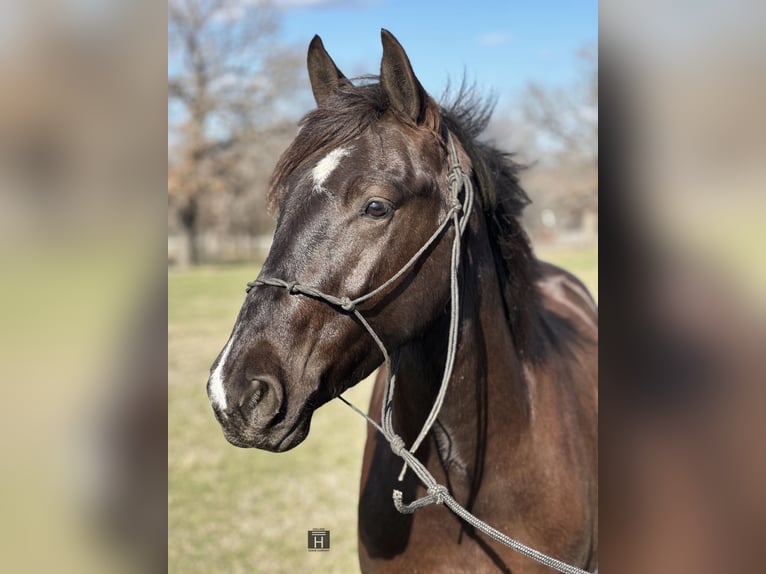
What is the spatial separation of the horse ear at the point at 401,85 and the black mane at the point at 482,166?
4cm

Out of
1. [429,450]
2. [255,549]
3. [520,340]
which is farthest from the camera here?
[255,549]

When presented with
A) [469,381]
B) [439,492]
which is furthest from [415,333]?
[439,492]

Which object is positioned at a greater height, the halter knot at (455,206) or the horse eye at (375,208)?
the halter knot at (455,206)

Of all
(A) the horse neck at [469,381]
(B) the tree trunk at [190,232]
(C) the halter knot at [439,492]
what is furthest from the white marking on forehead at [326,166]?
(B) the tree trunk at [190,232]

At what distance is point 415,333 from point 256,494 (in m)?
4.41

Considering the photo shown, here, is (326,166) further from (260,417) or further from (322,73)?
(260,417)

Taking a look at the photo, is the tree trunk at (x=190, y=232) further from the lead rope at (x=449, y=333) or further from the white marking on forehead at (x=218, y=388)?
the white marking on forehead at (x=218, y=388)

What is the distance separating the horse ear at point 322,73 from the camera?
2.13 m
